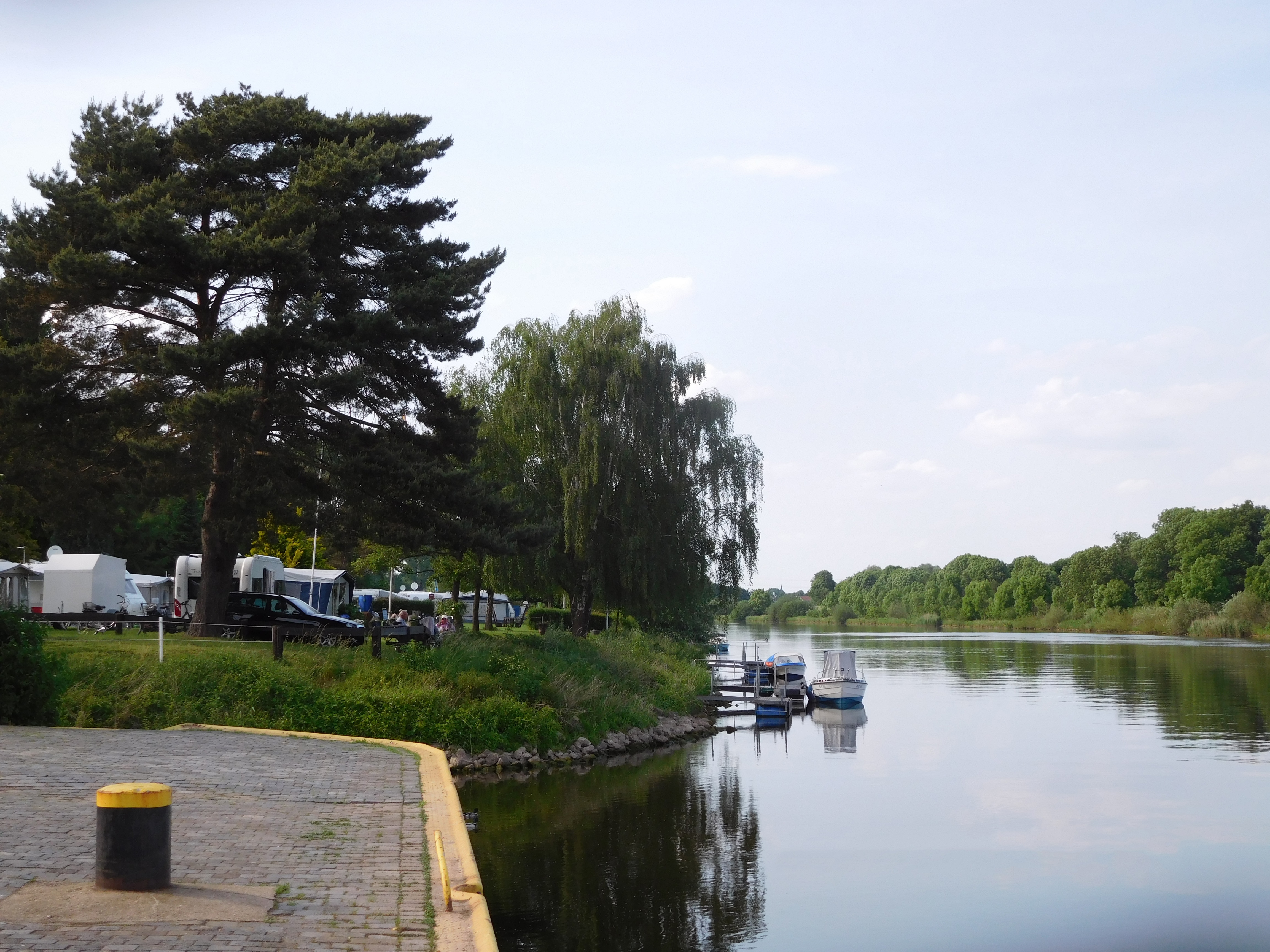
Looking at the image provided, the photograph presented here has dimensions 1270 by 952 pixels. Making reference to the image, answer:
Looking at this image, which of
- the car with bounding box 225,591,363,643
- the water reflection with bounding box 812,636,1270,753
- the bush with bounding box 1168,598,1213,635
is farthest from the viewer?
the bush with bounding box 1168,598,1213,635

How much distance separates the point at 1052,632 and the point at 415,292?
114 meters

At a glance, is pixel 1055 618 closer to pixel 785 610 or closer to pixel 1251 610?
pixel 1251 610

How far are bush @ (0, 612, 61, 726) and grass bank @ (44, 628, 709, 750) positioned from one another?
566 millimetres

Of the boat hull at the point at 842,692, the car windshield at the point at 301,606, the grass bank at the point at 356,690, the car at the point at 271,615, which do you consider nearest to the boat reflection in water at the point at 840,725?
the boat hull at the point at 842,692

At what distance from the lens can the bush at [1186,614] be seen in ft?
343

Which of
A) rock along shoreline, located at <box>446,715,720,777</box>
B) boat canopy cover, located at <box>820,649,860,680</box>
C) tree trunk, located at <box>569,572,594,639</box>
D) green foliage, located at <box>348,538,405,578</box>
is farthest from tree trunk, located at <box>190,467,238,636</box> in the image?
boat canopy cover, located at <box>820,649,860,680</box>

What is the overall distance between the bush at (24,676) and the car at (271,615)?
1014 centimetres

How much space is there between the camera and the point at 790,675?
46.8 meters

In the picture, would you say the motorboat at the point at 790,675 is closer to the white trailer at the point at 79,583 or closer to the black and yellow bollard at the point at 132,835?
the white trailer at the point at 79,583

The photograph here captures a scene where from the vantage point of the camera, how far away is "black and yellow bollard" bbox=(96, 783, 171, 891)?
26.4 feet

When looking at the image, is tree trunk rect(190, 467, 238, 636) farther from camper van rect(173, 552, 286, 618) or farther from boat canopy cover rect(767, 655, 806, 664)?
boat canopy cover rect(767, 655, 806, 664)

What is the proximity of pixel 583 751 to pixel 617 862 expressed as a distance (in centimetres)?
985

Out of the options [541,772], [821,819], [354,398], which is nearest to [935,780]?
[821,819]

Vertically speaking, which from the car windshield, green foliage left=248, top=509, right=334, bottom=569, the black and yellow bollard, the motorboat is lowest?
the motorboat
